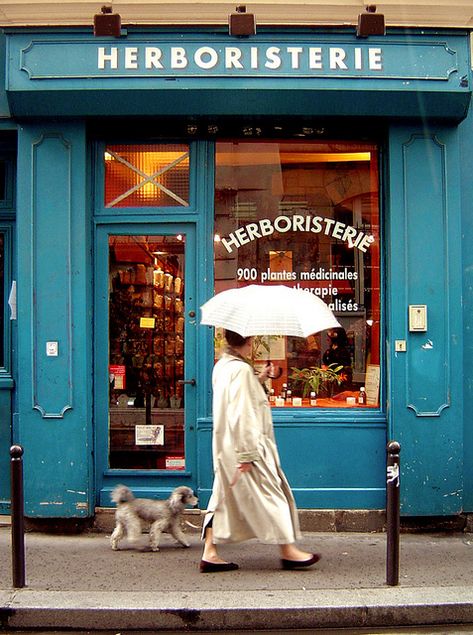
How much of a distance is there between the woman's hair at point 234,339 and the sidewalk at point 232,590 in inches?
67.6

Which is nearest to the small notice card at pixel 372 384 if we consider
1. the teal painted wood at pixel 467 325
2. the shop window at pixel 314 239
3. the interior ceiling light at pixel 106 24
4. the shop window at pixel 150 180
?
the shop window at pixel 314 239

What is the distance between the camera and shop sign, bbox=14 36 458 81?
23.7 feet

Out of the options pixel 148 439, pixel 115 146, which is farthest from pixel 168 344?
pixel 115 146

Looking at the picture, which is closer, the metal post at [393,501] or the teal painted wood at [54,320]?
the metal post at [393,501]

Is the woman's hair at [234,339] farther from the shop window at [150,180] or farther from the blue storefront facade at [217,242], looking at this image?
the shop window at [150,180]

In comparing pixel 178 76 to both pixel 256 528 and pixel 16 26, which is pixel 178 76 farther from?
pixel 256 528

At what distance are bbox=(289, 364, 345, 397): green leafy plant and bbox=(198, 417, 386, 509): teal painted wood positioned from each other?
16.3 inches

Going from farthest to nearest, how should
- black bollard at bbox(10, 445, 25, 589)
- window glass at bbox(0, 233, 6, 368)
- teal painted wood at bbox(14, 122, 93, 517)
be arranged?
window glass at bbox(0, 233, 6, 368)
teal painted wood at bbox(14, 122, 93, 517)
black bollard at bbox(10, 445, 25, 589)

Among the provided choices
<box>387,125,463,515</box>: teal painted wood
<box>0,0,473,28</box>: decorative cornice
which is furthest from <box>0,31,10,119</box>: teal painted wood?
<box>387,125,463,515</box>: teal painted wood

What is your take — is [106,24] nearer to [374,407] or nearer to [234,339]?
[234,339]

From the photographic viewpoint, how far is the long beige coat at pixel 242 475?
579 centimetres

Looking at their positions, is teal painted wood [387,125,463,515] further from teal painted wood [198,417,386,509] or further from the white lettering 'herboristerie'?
the white lettering 'herboristerie'

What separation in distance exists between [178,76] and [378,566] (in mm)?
4444

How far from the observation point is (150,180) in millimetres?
7762
